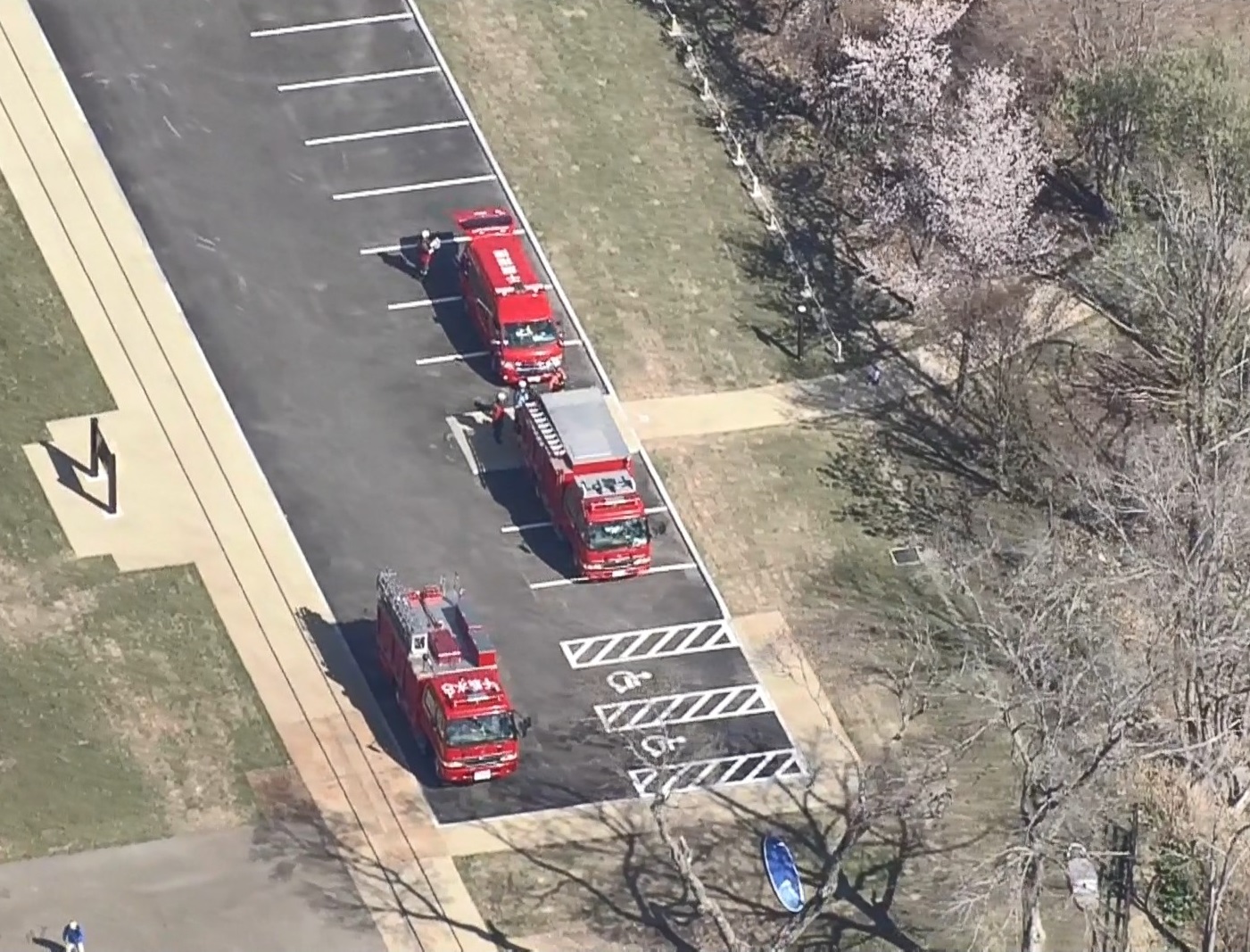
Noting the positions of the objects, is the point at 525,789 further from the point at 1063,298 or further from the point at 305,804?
the point at 1063,298

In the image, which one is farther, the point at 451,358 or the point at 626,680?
the point at 451,358

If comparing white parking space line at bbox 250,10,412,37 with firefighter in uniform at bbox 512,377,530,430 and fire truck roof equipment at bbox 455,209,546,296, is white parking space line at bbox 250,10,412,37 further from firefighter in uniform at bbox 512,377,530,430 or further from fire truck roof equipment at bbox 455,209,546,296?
firefighter in uniform at bbox 512,377,530,430

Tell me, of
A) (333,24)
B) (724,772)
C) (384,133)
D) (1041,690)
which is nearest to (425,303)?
(384,133)

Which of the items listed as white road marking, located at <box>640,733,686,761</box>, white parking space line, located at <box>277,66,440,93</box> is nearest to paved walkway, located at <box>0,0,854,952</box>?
white road marking, located at <box>640,733,686,761</box>

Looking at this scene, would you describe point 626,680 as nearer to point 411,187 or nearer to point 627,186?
point 411,187

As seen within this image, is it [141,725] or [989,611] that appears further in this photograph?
[989,611]

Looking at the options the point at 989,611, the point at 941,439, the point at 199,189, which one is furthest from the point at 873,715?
the point at 199,189
